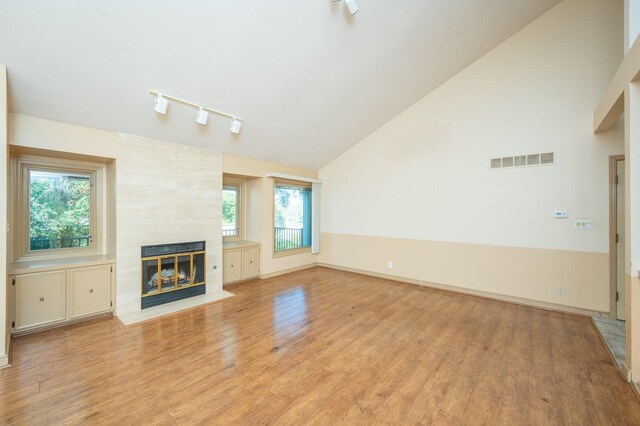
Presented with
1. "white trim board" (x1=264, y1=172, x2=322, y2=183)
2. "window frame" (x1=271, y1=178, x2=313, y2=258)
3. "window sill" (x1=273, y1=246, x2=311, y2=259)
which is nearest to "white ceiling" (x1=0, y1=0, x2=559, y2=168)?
"white trim board" (x1=264, y1=172, x2=322, y2=183)

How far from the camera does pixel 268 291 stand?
455 centimetres

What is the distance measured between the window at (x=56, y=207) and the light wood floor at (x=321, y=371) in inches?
47.1

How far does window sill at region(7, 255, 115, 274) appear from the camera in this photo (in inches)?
114

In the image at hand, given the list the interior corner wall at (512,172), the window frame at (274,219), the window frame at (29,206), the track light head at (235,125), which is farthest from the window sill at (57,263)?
the interior corner wall at (512,172)

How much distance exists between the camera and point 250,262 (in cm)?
523

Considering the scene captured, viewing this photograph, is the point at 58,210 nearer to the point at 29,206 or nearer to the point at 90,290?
the point at 29,206

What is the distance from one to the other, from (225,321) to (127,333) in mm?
1068

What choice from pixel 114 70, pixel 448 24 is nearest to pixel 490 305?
pixel 448 24

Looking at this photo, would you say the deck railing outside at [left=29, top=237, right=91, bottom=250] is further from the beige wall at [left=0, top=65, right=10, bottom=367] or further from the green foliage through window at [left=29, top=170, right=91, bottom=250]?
the beige wall at [left=0, top=65, right=10, bottom=367]

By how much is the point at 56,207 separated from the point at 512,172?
6677 millimetres

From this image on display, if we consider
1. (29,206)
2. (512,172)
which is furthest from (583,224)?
(29,206)

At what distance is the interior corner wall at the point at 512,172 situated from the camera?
3510mm

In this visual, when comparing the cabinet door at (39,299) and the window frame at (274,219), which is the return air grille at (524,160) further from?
the cabinet door at (39,299)

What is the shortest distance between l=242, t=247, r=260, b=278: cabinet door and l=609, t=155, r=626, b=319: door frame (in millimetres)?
5472
